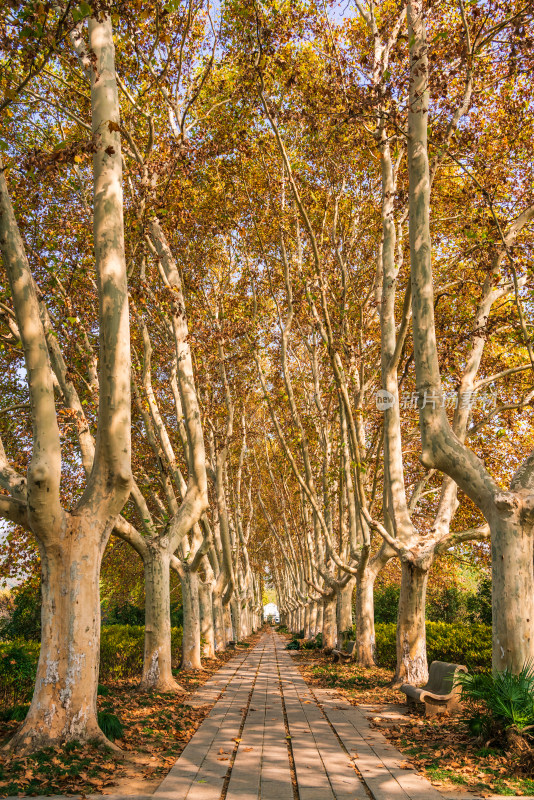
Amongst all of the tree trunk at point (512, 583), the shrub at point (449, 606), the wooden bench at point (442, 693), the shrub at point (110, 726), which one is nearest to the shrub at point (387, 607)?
the shrub at point (449, 606)

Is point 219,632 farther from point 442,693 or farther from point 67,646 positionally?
point 67,646

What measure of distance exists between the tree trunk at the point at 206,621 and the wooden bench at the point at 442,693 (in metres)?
9.73

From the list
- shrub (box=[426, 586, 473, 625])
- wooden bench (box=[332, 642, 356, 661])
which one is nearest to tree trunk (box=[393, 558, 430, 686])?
wooden bench (box=[332, 642, 356, 661])

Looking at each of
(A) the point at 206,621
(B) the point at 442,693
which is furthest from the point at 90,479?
(A) the point at 206,621

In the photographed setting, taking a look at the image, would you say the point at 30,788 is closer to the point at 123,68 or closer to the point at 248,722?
the point at 248,722

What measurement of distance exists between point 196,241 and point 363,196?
4.15m

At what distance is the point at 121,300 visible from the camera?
5.77 meters

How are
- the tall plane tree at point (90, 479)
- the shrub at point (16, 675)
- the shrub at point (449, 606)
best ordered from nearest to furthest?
the tall plane tree at point (90, 479) → the shrub at point (16, 675) → the shrub at point (449, 606)

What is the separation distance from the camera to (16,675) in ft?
25.7

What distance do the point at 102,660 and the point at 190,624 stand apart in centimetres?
299

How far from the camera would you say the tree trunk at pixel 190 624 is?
42.2 feet

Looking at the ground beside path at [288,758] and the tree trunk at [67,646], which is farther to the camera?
A: the tree trunk at [67,646]

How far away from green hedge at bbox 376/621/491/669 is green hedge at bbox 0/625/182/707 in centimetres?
563

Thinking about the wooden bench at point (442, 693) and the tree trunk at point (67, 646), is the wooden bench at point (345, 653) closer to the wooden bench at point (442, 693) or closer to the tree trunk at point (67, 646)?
the wooden bench at point (442, 693)
